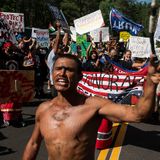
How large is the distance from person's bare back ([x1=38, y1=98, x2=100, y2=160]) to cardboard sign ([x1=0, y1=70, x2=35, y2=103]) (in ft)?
20.3

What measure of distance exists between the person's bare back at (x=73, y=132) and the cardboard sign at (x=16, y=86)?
20.3ft

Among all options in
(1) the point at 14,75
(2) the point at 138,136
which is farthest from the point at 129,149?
(1) the point at 14,75

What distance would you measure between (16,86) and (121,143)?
3.23 metres

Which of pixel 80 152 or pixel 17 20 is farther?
pixel 17 20

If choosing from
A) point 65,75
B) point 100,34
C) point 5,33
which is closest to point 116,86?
point 65,75

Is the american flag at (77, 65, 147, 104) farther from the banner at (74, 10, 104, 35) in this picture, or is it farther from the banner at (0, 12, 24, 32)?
the banner at (0, 12, 24, 32)

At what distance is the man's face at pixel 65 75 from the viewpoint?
3.04 meters

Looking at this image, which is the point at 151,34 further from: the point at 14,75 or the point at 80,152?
the point at 14,75

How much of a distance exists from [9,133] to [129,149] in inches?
91.4

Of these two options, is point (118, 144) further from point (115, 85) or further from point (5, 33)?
point (5, 33)

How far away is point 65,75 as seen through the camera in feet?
10.1

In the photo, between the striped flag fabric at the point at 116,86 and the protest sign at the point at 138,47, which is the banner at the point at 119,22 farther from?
the striped flag fabric at the point at 116,86

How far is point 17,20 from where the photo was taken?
1638cm

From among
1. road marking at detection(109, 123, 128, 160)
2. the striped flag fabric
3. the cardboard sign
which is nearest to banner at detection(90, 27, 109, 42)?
the cardboard sign
